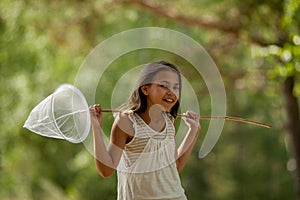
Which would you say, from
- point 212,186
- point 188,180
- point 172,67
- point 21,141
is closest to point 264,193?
point 212,186

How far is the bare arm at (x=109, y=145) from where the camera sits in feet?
12.9

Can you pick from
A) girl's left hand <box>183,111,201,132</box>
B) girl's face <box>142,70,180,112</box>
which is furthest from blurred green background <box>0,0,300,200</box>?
girl's face <box>142,70,180,112</box>

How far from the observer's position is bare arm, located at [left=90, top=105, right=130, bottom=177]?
394cm

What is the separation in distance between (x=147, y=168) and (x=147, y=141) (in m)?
0.13

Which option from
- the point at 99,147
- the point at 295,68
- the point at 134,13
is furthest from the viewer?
the point at 134,13

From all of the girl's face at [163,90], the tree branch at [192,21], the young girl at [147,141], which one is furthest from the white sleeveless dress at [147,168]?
the tree branch at [192,21]

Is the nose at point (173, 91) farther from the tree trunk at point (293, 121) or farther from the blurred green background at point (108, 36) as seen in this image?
the tree trunk at point (293, 121)

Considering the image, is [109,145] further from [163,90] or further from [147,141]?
[163,90]

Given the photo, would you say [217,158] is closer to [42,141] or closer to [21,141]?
[42,141]

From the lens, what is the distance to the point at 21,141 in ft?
59.5

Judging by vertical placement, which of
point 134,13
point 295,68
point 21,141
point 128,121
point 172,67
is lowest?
point 128,121

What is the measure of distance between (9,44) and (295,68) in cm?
684

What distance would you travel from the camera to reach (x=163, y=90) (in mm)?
4219

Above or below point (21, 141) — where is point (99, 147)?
below
